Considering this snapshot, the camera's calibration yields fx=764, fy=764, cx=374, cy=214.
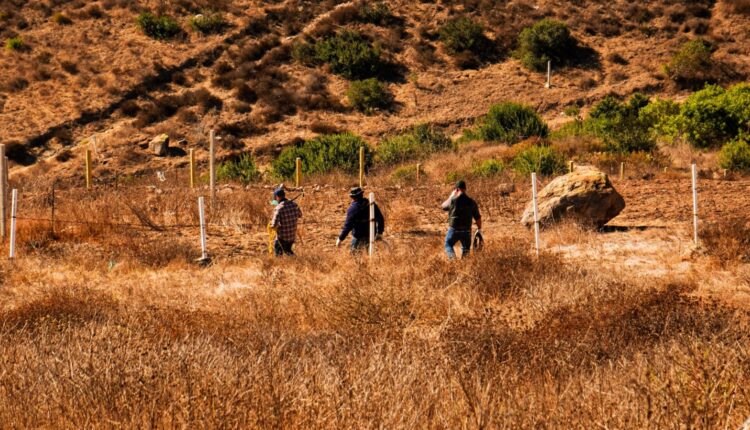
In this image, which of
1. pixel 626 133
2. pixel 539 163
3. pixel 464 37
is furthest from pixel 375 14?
pixel 539 163

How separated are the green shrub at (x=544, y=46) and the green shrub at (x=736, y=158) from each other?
1883 centimetres

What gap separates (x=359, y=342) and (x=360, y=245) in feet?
17.7

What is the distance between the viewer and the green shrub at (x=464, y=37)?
4150cm

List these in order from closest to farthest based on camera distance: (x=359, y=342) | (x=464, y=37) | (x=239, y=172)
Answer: (x=359, y=342) < (x=239, y=172) < (x=464, y=37)

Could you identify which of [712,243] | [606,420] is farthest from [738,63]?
[606,420]

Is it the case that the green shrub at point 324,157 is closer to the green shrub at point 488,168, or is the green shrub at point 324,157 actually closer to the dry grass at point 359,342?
the green shrub at point 488,168

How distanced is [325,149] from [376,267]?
54.4ft

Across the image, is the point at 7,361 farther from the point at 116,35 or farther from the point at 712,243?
the point at 116,35

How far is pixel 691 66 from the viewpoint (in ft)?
120

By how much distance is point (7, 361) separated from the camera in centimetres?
538

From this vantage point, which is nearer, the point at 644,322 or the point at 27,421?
the point at 27,421

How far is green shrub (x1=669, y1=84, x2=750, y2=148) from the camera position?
2542 centimetres

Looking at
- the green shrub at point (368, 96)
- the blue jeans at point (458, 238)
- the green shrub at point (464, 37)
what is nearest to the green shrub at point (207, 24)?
the green shrub at point (368, 96)

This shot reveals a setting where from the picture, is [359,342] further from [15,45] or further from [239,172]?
[15,45]
